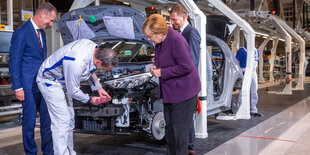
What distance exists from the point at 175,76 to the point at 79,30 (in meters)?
1.93

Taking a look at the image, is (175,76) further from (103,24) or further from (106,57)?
(103,24)

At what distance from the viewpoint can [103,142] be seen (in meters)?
4.68

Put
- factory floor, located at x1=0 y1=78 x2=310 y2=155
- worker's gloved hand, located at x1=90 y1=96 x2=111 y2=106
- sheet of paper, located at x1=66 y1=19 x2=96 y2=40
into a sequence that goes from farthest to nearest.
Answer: factory floor, located at x1=0 y1=78 x2=310 y2=155
sheet of paper, located at x1=66 y1=19 x2=96 y2=40
worker's gloved hand, located at x1=90 y1=96 x2=111 y2=106

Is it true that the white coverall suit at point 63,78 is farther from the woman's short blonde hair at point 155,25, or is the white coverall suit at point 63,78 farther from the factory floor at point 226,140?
the factory floor at point 226,140

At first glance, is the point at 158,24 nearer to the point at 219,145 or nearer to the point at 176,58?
the point at 176,58

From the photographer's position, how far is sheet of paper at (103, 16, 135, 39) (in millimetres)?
3812

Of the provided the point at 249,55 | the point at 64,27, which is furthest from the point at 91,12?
the point at 249,55

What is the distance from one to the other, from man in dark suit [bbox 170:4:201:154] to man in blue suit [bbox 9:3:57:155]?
1.34 meters

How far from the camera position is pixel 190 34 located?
3555 millimetres

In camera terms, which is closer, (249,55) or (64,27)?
(64,27)

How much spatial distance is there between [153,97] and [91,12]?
131 centimetres

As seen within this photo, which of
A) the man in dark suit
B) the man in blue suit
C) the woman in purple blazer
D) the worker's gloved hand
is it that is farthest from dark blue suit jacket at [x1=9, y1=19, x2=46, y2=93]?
the man in dark suit

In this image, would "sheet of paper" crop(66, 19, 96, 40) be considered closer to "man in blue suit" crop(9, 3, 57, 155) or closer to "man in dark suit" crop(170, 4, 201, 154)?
"man in blue suit" crop(9, 3, 57, 155)

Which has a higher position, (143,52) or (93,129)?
(143,52)
